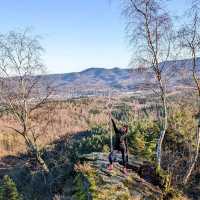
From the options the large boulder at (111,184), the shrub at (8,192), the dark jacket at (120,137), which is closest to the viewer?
the large boulder at (111,184)

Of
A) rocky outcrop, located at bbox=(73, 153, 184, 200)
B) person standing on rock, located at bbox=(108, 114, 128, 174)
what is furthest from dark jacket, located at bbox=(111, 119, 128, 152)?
rocky outcrop, located at bbox=(73, 153, 184, 200)

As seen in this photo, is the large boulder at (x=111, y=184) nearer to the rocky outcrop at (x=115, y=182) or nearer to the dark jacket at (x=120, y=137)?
the rocky outcrop at (x=115, y=182)

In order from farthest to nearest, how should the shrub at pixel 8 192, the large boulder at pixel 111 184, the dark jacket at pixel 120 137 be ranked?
the shrub at pixel 8 192
the dark jacket at pixel 120 137
the large boulder at pixel 111 184

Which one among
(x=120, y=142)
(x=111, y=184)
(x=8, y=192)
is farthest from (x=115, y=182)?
(x=8, y=192)

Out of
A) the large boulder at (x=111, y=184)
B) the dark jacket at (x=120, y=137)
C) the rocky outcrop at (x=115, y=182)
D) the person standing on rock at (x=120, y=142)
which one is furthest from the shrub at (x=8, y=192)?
the dark jacket at (x=120, y=137)

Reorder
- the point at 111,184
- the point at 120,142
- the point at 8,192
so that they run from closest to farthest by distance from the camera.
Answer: the point at 111,184
the point at 120,142
the point at 8,192

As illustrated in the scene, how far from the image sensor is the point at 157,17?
1925cm

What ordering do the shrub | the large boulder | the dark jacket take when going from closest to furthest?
the large boulder, the dark jacket, the shrub

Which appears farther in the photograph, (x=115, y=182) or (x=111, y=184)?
(x=115, y=182)

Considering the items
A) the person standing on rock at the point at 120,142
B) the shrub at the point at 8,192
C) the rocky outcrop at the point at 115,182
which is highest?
the person standing on rock at the point at 120,142

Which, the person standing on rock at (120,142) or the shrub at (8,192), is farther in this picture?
the shrub at (8,192)

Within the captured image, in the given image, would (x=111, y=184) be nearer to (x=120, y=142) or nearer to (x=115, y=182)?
(x=115, y=182)

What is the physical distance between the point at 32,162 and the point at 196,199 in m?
18.6

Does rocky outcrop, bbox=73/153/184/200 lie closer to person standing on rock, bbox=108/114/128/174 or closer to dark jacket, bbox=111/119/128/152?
person standing on rock, bbox=108/114/128/174
